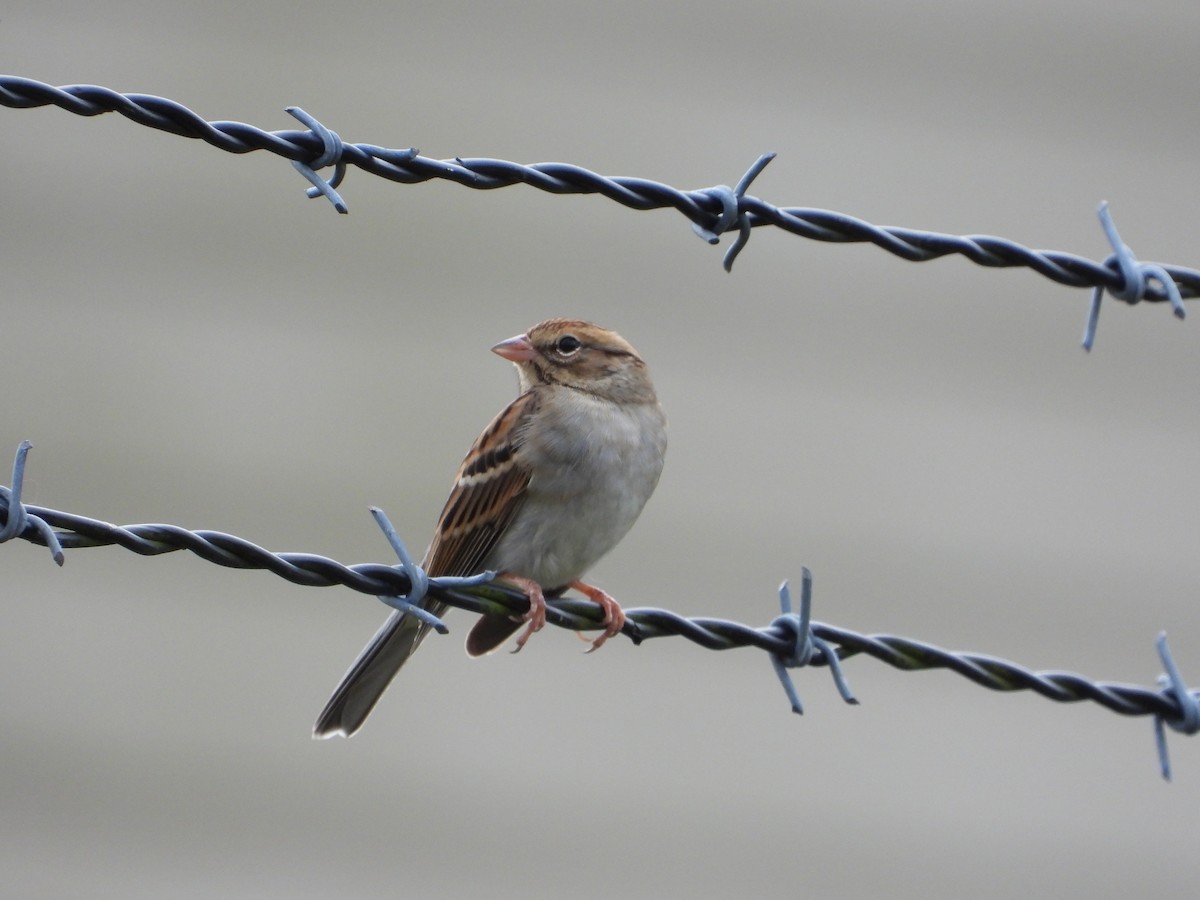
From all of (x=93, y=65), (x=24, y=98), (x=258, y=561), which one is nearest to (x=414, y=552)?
(x=93, y=65)

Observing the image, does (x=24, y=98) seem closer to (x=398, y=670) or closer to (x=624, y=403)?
(x=398, y=670)

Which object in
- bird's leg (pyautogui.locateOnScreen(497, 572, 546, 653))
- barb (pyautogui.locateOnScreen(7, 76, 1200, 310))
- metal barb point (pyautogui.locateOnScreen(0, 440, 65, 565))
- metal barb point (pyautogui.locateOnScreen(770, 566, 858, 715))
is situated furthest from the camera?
bird's leg (pyautogui.locateOnScreen(497, 572, 546, 653))

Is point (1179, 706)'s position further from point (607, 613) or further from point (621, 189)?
point (621, 189)

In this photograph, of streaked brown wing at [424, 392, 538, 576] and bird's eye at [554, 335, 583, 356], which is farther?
bird's eye at [554, 335, 583, 356]

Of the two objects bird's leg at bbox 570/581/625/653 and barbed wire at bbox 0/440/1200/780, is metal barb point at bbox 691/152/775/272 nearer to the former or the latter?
barbed wire at bbox 0/440/1200/780

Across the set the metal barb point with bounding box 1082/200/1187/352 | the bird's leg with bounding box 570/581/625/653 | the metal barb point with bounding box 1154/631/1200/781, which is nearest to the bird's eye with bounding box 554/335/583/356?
the bird's leg with bounding box 570/581/625/653

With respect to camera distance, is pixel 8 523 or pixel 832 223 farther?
pixel 832 223

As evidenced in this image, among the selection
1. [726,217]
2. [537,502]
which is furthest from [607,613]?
[726,217]
